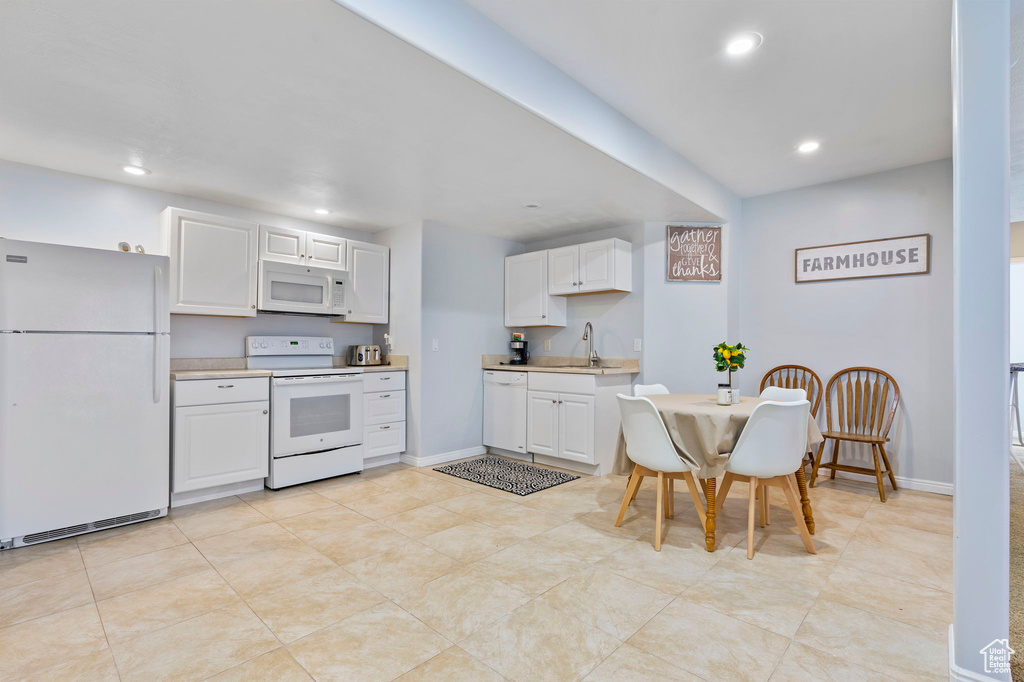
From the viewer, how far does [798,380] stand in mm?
4359

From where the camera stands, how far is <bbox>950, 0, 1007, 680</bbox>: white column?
1.51 m

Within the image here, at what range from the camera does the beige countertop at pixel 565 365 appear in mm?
4354

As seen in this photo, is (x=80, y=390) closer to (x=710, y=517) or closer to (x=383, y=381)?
(x=383, y=381)

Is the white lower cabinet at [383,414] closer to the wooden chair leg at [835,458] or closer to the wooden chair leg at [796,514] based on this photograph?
the wooden chair leg at [796,514]

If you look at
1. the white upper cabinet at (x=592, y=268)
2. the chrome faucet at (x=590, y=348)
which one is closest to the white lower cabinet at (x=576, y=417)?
the chrome faucet at (x=590, y=348)

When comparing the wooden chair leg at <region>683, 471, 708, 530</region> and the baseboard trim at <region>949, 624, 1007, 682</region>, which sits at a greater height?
the wooden chair leg at <region>683, 471, 708, 530</region>

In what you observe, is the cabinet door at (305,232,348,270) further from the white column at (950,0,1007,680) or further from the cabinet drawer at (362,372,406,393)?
the white column at (950,0,1007,680)

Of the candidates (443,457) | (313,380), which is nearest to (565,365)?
(443,457)

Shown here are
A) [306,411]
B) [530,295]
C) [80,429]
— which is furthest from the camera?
[530,295]

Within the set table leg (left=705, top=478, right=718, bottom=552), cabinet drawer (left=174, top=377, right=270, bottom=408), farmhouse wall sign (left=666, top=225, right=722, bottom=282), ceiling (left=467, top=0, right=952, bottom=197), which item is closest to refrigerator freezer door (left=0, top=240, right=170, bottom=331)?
cabinet drawer (left=174, top=377, right=270, bottom=408)

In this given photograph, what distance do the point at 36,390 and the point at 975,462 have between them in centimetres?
418

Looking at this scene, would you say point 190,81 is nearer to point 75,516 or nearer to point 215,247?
point 215,247

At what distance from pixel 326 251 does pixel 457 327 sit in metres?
1.35

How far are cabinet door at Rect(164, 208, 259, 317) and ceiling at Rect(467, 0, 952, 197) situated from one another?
2709 mm
